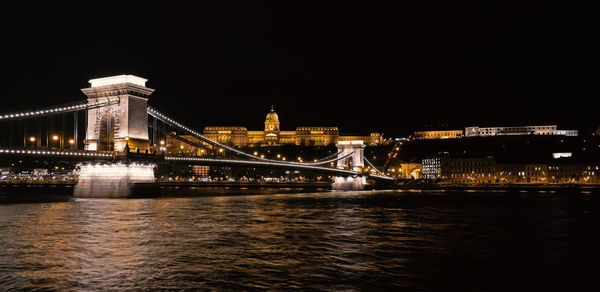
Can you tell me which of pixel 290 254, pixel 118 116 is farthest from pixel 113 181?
pixel 290 254

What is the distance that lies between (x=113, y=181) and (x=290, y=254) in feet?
85.7

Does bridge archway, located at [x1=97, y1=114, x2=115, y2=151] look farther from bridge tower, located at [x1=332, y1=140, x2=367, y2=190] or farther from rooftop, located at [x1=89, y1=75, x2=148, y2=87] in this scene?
bridge tower, located at [x1=332, y1=140, x2=367, y2=190]

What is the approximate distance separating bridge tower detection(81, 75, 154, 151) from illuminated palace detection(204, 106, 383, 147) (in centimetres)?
11968

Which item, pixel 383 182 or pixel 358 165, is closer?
pixel 358 165

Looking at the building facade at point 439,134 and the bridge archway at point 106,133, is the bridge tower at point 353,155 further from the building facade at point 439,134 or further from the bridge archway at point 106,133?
the building facade at point 439,134

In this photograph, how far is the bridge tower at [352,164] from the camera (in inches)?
2876

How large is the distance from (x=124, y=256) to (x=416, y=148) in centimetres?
13819

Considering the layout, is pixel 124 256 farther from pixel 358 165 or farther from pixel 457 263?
pixel 358 165

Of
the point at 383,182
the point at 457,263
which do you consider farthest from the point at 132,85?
the point at 383,182

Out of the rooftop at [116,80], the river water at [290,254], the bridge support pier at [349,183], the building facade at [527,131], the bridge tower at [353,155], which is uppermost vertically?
the building facade at [527,131]

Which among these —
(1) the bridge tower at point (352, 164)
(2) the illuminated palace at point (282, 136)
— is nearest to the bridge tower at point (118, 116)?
(1) the bridge tower at point (352, 164)

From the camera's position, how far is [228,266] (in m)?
12.2

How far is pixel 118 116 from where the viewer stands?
129ft

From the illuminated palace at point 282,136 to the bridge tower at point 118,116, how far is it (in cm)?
11968
